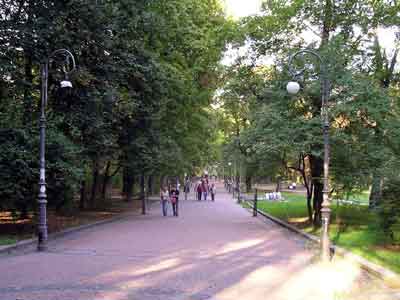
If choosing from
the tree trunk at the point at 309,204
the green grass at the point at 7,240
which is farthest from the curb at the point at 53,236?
the tree trunk at the point at 309,204

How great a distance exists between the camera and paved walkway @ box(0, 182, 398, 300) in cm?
771

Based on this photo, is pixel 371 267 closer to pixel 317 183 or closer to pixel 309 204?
pixel 317 183

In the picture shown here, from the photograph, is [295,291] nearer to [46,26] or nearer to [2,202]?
[2,202]

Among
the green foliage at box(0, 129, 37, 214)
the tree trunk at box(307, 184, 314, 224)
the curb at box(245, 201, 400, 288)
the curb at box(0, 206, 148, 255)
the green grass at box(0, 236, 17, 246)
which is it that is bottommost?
the curb at box(245, 201, 400, 288)

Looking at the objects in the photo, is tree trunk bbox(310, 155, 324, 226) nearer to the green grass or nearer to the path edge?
the path edge

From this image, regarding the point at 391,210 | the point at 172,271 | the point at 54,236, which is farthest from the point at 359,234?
the point at 54,236

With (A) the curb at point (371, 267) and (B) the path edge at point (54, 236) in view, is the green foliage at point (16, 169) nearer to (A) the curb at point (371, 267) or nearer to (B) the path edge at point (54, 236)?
(B) the path edge at point (54, 236)

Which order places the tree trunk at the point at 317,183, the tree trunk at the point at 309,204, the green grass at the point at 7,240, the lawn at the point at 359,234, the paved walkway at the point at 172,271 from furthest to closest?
the tree trunk at the point at 309,204 → the tree trunk at the point at 317,183 → the green grass at the point at 7,240 → the lawn at the point at 359,234 → the paved walkway at the point at 172,271

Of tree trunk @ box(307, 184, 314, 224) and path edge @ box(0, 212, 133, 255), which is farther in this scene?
tree trunk @ box(307, 184, 314, 224)

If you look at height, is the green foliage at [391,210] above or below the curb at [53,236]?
above

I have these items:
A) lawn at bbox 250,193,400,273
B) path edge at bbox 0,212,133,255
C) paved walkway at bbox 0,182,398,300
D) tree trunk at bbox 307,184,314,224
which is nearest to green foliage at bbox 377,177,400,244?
lawn at bbox 250,193,400,273

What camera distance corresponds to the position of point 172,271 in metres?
9.59

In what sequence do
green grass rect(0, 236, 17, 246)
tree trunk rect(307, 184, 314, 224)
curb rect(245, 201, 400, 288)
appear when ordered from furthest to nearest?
tree trunk rect(307, 184, 314, 224) < green grass rect(0, 236, 17, 246) < curb rect(245, 201, 400, 288)

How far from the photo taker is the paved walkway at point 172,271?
25.3 ft
